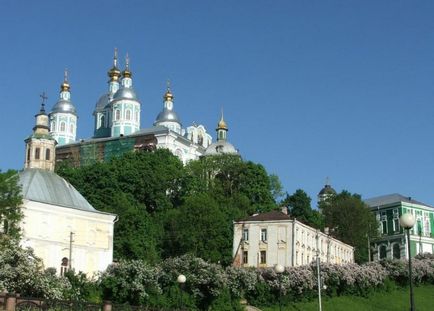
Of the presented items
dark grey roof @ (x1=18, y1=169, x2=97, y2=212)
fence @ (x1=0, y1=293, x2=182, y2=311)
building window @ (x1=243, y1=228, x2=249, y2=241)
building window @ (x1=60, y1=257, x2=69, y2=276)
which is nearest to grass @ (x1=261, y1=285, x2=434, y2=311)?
building window @ (x1=243, y1=228, x2=249, y2=241)

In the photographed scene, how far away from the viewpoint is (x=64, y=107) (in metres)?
104

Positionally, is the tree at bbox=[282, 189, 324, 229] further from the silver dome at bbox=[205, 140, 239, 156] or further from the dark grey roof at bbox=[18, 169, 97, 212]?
the dark grey roof at bbox=[18, 169, 97, 212]

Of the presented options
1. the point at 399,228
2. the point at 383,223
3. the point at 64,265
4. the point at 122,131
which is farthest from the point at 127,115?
the point at 64,265

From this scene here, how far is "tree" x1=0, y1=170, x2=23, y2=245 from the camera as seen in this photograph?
142ft

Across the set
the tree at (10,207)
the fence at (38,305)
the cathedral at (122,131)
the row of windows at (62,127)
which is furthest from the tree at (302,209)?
the fence at (38,305)

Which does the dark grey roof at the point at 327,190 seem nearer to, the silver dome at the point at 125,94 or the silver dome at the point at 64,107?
the silver dome at the point at 125,94

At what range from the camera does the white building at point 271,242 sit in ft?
180

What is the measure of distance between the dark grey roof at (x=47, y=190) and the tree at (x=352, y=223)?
3428 centimetres

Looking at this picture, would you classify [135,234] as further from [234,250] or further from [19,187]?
[19,187]

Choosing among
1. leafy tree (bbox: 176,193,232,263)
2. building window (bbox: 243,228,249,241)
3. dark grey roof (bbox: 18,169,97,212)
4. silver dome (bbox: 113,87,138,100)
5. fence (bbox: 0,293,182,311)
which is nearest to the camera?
fence (bbox: 0,293,182,311)

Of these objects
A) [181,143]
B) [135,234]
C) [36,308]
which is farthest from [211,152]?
[36,308]

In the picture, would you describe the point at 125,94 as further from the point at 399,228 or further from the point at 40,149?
the point at 40,149

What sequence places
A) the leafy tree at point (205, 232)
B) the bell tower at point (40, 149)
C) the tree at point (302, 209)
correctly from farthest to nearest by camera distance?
the tree at point (302, 209) < the leafy tree at point (205, 232) < the bell tower at point (40, 149)

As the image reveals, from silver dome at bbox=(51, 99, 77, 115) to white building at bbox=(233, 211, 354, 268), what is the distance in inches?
2125
